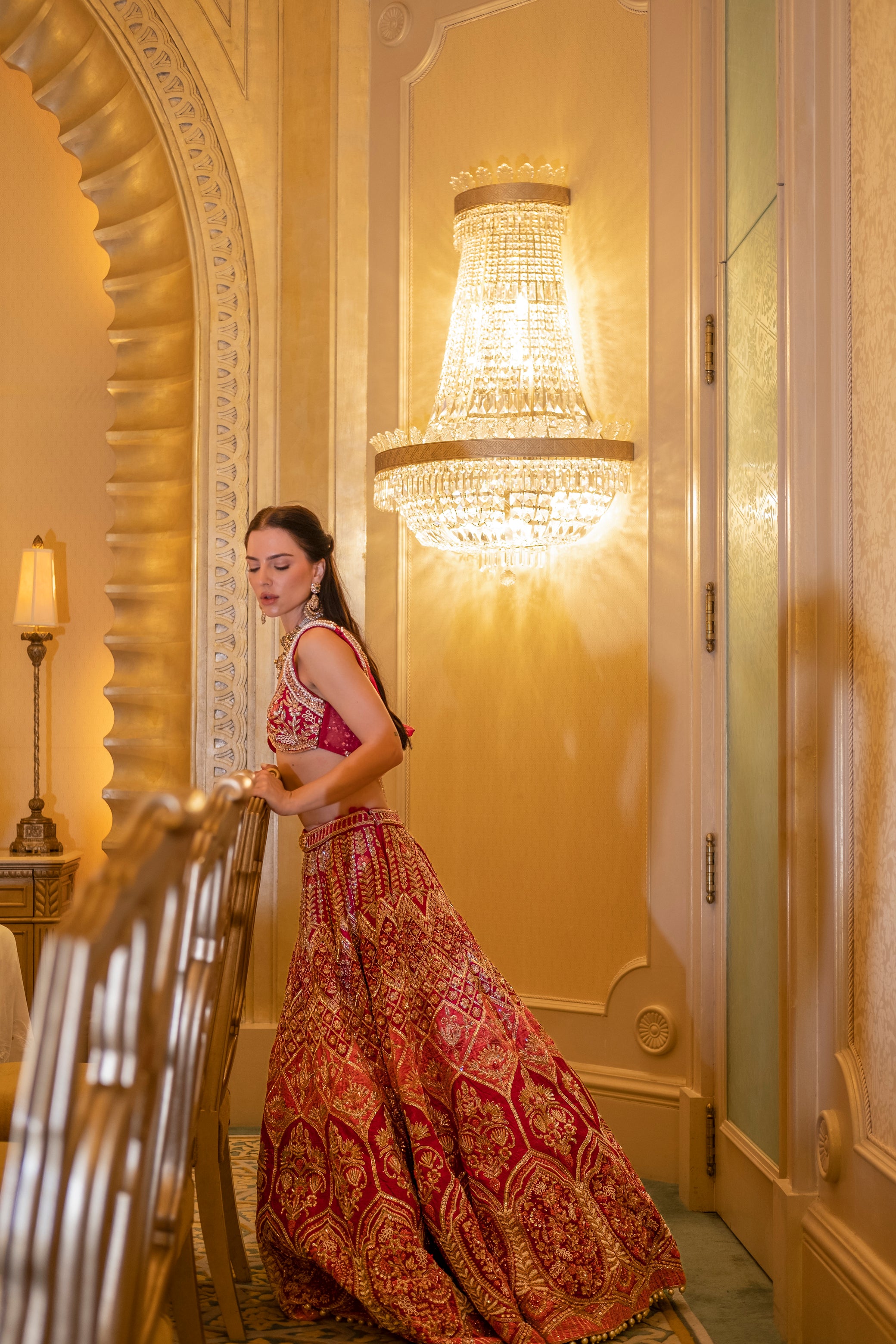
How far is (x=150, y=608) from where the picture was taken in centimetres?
373

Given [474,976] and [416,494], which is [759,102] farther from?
[474,976]

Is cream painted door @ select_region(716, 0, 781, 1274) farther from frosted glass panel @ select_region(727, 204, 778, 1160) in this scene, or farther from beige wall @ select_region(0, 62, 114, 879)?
beige wall @ select_region(0, 62, 114, 879)

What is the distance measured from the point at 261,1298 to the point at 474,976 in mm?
729

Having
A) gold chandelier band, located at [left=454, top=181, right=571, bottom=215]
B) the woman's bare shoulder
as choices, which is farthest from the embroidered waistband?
gold chandelier band, located at [left=454, top=181, right=571, bottom=215]

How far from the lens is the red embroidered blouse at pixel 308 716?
2.42m

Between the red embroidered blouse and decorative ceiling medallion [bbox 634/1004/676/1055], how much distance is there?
124cm

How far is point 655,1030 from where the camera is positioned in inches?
125

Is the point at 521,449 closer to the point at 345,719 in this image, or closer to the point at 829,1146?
the point at 345,719

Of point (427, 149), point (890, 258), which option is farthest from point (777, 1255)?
point (427, 149)

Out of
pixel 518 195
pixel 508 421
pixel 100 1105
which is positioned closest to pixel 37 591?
pixel 508 421

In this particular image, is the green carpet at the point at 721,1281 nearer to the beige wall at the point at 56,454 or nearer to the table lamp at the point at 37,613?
the table lamp at the point at 37,613

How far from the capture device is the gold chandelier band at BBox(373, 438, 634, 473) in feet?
9.98

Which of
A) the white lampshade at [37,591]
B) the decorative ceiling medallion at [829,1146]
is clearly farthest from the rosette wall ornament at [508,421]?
the decorative ceiling medallion at [829,1146]

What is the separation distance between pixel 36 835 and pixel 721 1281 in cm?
254
